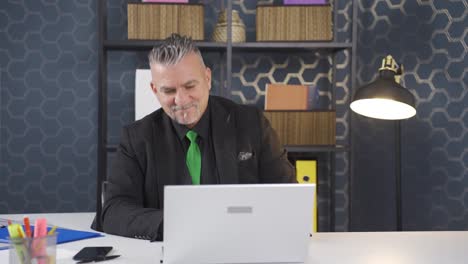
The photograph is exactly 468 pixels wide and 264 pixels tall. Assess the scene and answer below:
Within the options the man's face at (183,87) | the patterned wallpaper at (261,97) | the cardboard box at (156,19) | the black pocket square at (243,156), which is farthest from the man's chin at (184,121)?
the patterned wallpaper at (261,97)

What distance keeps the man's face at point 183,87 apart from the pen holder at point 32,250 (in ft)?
2.72

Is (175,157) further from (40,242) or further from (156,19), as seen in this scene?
(156,19)

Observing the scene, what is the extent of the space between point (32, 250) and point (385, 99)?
172 cm

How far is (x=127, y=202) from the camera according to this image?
1.95m

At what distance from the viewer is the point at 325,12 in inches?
118

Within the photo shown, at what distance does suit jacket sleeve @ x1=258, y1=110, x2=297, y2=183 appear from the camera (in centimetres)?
221

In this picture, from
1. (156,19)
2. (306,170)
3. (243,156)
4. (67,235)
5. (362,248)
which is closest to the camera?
(362,248)

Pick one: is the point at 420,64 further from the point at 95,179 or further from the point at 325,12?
the point at 95,179

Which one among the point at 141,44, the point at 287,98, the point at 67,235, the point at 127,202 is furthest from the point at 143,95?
the point at 67,235

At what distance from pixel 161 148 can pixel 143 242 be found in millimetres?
505

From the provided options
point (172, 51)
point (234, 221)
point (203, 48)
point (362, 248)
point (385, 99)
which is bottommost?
point (362, 248)

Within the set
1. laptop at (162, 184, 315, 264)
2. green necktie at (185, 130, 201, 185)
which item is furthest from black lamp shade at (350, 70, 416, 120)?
laptop at (162, 184, 315, 264)

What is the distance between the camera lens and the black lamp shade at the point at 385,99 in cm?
254

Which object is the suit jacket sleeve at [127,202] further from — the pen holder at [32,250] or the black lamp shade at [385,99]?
the black lamp shade at [385,99]
